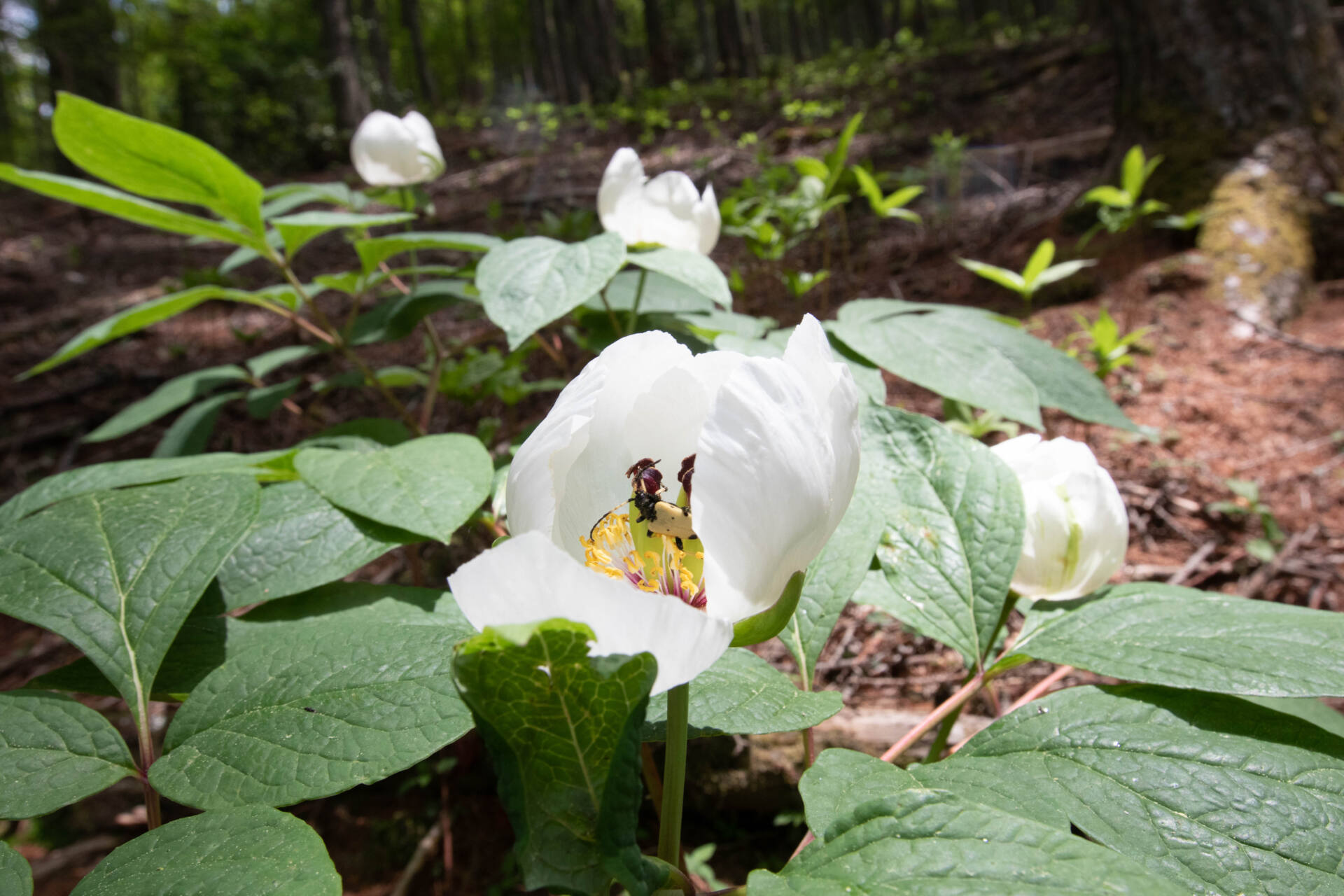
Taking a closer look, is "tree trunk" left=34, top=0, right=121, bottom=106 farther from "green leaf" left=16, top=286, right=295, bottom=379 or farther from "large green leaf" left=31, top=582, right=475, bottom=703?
"large green leaf" left=31, top=582, right=475, bottom=703

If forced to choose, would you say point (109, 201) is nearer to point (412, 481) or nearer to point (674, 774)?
point (412, 481)

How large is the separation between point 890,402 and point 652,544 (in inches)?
75.7

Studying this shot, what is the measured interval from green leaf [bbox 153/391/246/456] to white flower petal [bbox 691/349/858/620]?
1605 mm

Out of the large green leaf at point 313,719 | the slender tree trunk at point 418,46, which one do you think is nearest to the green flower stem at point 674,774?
the large green leaf at point 313,719

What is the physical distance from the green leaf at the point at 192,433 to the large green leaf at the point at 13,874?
4.39 ft

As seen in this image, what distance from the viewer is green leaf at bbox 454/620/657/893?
1.33ft

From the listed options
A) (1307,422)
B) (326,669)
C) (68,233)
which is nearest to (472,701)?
(326,669)

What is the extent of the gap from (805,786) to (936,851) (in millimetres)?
123

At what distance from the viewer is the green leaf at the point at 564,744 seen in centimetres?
41

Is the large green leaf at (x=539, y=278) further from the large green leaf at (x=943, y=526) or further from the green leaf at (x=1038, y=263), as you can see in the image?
the green leaf at (x=1038, y=263)

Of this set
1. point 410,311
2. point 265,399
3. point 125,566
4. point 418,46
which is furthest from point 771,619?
point 418,46

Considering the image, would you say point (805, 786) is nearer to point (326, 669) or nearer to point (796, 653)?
point (796, 653)

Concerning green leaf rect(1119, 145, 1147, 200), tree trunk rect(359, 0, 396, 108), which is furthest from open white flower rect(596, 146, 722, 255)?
tree trunk rect(359, 0, 396, 108)

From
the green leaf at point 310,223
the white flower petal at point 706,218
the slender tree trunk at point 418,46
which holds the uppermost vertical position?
the slender tree trunk at point 418,46
